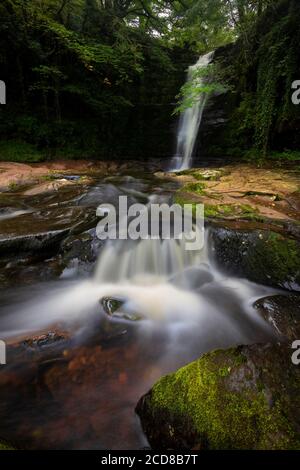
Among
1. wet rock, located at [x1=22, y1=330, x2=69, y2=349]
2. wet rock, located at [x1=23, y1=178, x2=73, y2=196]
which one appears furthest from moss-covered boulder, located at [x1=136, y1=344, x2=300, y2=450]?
wet rock, located at [x1=23, y1=178, x2=73, y2=196]

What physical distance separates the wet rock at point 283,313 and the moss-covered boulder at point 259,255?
0.31 m

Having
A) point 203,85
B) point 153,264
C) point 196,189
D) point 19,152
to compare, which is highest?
point 203,85

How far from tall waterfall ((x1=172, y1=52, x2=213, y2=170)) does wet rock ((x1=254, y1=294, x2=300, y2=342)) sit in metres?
8.31

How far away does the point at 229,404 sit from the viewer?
176 cm

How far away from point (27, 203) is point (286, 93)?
300 inches

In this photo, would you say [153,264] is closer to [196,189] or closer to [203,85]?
[196,189]

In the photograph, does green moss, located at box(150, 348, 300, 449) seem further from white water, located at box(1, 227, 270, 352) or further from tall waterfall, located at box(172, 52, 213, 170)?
tall waterfall, located at box(172, 52, 213, 170)

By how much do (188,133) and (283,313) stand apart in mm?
10114

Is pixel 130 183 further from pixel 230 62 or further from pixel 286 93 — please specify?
pixel 230 62

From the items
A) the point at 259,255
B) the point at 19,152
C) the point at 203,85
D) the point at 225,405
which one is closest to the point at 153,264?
the point at 259,255

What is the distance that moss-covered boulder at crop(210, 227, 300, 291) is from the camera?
3.57 m

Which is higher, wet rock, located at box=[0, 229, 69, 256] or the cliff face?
the cliff face

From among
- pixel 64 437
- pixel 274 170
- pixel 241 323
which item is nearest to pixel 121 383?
pixel 64 437
